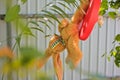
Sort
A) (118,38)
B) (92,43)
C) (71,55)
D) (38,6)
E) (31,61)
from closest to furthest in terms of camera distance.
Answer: (31,61) < (71,55) < (118,38) < (38,6) < (92,43)

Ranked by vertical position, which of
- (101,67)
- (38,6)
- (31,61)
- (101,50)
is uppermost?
(38,6)

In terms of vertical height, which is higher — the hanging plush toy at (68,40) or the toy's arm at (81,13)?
the toy's arm at (81,13)

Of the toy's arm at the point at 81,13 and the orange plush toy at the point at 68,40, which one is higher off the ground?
the toy's arm at the point at 81,13

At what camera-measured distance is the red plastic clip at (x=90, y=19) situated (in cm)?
60

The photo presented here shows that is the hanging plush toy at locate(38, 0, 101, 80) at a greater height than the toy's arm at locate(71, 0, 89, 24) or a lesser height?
lesser

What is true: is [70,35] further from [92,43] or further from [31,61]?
[92,43]

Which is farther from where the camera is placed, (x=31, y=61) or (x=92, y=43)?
(x=92, y=43)

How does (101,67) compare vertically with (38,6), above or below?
below

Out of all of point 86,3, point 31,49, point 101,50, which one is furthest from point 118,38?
point 101,50

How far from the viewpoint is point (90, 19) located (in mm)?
595

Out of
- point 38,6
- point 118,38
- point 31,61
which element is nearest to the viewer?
point 31,61

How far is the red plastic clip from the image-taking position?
60 cm

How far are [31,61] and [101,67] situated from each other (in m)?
3.06

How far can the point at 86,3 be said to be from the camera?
2.18 feet
